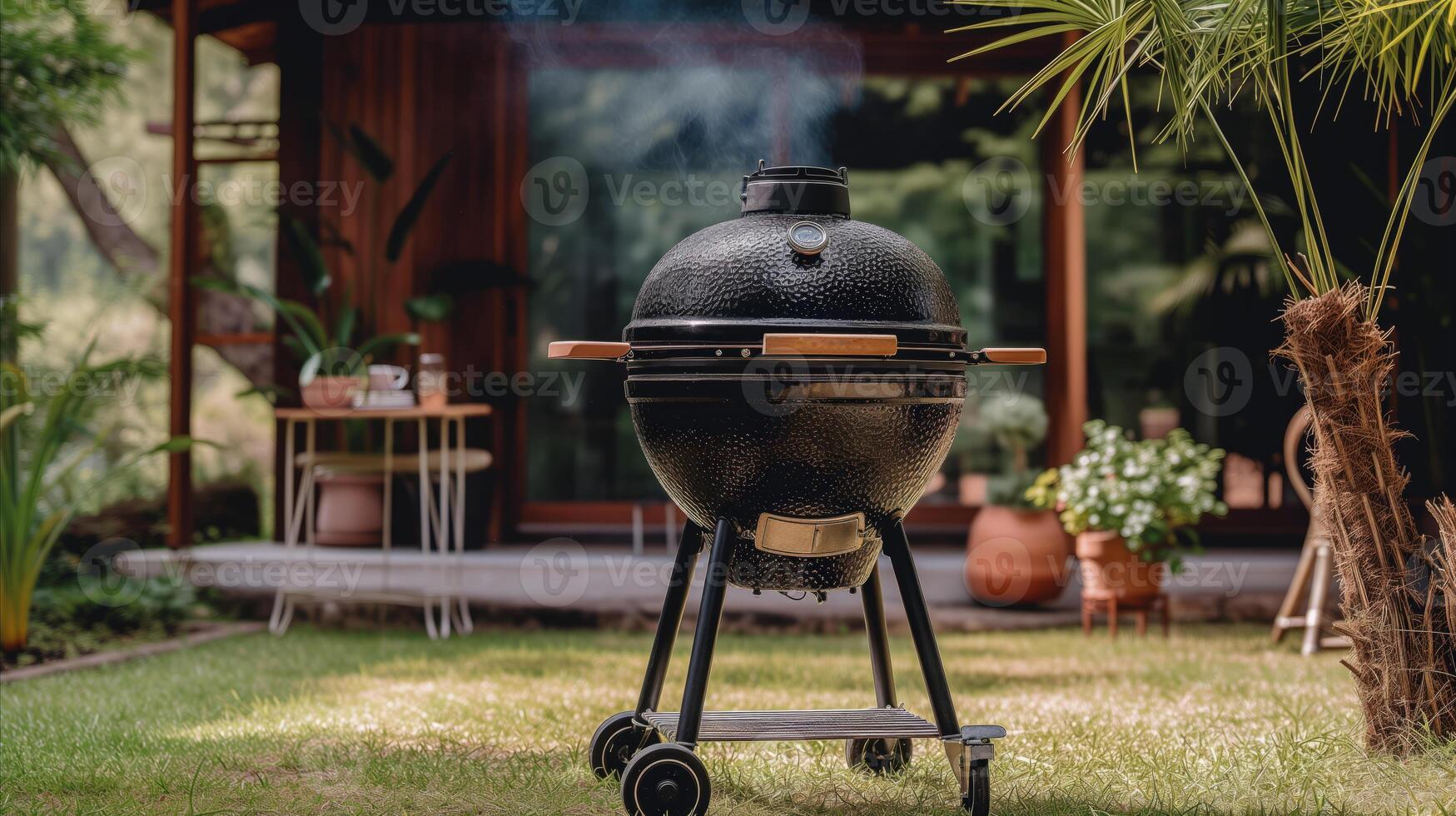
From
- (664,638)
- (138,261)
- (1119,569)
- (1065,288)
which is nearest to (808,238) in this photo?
(664,638)

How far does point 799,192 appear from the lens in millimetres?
3215

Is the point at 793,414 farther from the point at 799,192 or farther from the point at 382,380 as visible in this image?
the point at 382,380

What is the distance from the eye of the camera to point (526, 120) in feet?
25.6

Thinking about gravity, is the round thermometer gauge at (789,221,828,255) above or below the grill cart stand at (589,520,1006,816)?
above

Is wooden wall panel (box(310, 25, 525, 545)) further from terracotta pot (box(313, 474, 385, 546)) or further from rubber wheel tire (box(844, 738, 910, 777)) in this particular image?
rubber wheel tire (box(844, 738, 910, 777))

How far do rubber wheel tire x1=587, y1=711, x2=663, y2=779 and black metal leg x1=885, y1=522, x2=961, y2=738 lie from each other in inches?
31.8

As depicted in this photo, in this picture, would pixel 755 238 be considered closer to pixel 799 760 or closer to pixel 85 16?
pixel 799 760

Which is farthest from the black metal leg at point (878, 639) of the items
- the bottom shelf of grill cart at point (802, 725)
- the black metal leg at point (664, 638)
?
the black metal leg at point (664, 638)

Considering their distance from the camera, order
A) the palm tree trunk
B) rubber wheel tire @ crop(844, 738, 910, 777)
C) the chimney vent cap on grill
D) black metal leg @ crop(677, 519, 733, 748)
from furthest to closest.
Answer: the palm tree trunk, rubber wheel tire @ crop(844, 738, 910, 777), the chimney vent cap on grill, black metal leg @ crop(677, 519, 733, 748)

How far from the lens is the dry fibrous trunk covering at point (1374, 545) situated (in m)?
3.31

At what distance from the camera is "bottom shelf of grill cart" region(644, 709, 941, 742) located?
116 inches

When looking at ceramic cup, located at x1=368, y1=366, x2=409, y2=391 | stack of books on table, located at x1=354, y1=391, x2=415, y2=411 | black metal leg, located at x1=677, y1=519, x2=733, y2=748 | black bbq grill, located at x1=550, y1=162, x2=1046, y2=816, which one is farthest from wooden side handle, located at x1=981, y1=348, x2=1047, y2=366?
ceramic cup, located at x1=368, y1=366, x2=409, y2=391

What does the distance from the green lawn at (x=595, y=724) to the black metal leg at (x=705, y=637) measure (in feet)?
0.94

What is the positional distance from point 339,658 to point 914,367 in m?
3.38
